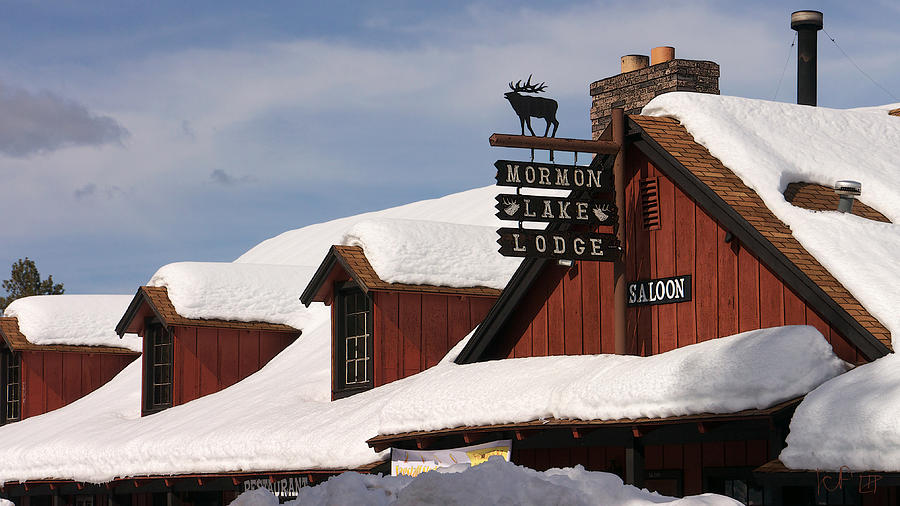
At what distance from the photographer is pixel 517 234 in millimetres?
13328

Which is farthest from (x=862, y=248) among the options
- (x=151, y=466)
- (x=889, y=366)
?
(x=151, y=466)

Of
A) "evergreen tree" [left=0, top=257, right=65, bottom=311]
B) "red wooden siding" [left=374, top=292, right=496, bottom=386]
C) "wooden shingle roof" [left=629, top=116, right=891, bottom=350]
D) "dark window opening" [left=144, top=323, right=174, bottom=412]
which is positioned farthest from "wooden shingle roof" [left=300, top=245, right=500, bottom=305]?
"evergreen tree" [left=0, top=257, right=65, bottom=311]

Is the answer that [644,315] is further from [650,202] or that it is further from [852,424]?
[852,424]

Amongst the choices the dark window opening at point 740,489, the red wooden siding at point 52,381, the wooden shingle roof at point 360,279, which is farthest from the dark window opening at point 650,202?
the red wooden siding at point 52,381

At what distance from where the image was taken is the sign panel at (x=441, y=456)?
44.4 ft

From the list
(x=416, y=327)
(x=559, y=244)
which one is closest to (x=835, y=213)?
(x=559, y=244)

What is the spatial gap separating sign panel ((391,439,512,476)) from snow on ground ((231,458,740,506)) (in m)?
7.94

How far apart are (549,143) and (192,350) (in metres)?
9.88

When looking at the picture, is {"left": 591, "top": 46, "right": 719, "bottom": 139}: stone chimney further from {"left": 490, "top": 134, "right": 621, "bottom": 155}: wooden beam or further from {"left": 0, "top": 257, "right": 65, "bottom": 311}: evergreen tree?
{"left": 0, "top": 257, "right": 65, "bottom": 311}: evergreen tree

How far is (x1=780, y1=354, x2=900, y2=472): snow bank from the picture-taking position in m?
9.57

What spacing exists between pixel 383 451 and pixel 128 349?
41.7 feet

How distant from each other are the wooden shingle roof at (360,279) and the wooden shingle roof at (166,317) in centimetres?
313

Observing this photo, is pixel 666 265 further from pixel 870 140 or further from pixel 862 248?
pixel 870 140

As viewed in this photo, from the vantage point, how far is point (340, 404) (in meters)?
17.0
